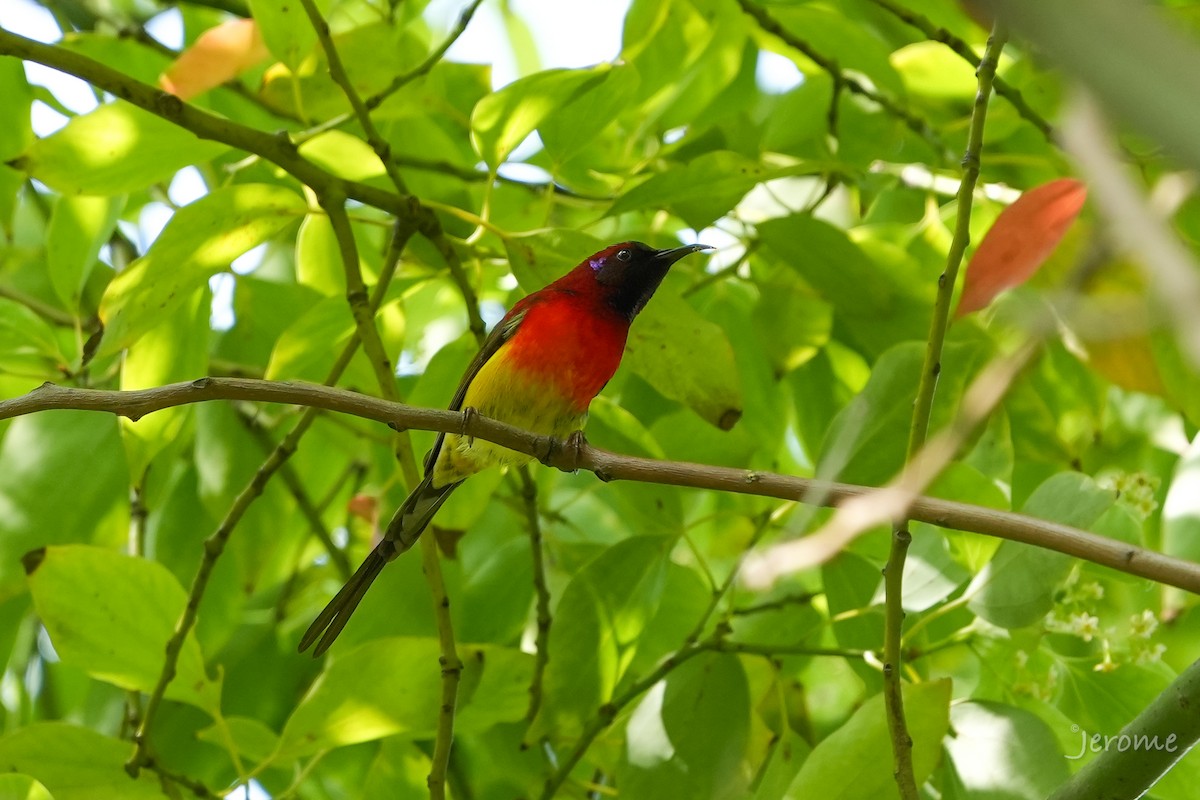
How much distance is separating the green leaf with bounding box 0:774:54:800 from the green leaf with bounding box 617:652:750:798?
1.21 m

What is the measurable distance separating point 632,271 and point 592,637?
1.15 metres

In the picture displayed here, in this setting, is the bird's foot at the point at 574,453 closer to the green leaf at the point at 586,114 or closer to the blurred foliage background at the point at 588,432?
the blurred foliage background at the point at 588,432

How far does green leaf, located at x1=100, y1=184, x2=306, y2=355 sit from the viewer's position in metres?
2.62

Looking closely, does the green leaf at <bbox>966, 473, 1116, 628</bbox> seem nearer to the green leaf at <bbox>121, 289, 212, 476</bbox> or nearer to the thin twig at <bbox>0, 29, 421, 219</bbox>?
the thin twig at <bbox>0, 29, 421, 219</bbox>

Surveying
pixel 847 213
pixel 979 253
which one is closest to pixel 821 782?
pixel 979 253

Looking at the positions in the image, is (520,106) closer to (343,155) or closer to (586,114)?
(586,114)

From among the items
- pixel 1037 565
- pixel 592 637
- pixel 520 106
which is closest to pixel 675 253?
pixel 520 106

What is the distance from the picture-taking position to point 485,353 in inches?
128

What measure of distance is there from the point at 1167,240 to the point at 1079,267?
49 cm

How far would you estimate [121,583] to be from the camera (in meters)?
2.57

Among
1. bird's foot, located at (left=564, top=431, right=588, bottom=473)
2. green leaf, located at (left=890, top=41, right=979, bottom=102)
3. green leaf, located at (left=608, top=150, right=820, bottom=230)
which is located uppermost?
green leaf, located at (left=890, top=41, right=979, bottom=102)

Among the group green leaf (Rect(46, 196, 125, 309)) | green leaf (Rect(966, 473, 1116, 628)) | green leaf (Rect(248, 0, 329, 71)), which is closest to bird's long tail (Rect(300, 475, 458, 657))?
green leaf (Rect(46, 196, 125, 309))

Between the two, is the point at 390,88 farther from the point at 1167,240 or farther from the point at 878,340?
the point at 1167,240

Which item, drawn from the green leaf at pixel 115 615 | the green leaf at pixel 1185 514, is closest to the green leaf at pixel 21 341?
the green leaf at pixel 115 615
